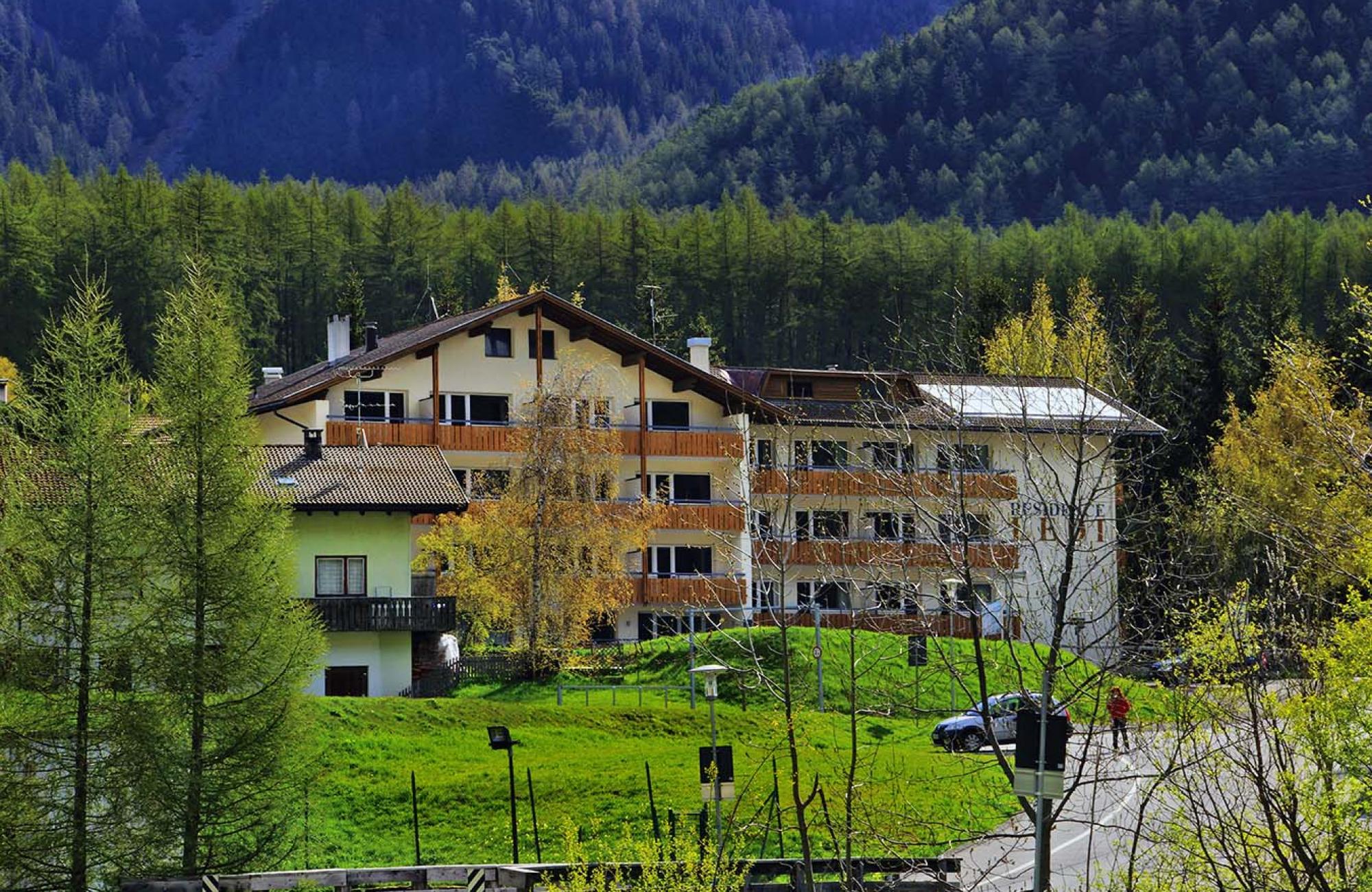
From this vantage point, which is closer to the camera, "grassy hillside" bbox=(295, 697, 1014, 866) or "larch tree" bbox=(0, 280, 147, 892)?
"larch tree" bbox=(0, 280, 147, 892)

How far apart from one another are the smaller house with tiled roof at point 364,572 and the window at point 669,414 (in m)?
17.6

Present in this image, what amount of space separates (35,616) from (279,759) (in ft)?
14.5

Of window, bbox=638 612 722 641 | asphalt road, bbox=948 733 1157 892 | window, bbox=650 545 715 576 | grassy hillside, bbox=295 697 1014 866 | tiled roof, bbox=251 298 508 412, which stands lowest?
asphalt road, bbox=948 733 1157 892

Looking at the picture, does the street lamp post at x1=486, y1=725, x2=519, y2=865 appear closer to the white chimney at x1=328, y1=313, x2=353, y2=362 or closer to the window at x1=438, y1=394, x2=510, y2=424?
the window at x1=438, y1=394, x2=510, y2=424

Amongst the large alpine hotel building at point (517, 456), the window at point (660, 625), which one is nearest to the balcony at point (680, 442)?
the large alpine hotel building at point (517, 456)

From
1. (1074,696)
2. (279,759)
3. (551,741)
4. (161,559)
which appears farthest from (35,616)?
(1074,696)

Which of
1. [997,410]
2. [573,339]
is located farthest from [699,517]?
[997,410]

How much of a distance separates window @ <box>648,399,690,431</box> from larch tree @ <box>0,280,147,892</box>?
36.0m

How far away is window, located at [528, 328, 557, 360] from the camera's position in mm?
66312

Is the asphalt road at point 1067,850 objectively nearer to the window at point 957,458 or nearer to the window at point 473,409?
the window at point 957,458

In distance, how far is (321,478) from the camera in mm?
49875

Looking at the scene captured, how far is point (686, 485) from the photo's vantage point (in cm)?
6812

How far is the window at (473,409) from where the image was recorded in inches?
2562

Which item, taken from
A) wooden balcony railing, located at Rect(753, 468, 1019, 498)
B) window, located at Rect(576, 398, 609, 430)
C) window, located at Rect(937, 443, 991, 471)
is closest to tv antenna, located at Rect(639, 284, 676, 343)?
window, located at Rect(576, 398, 609, 430)
